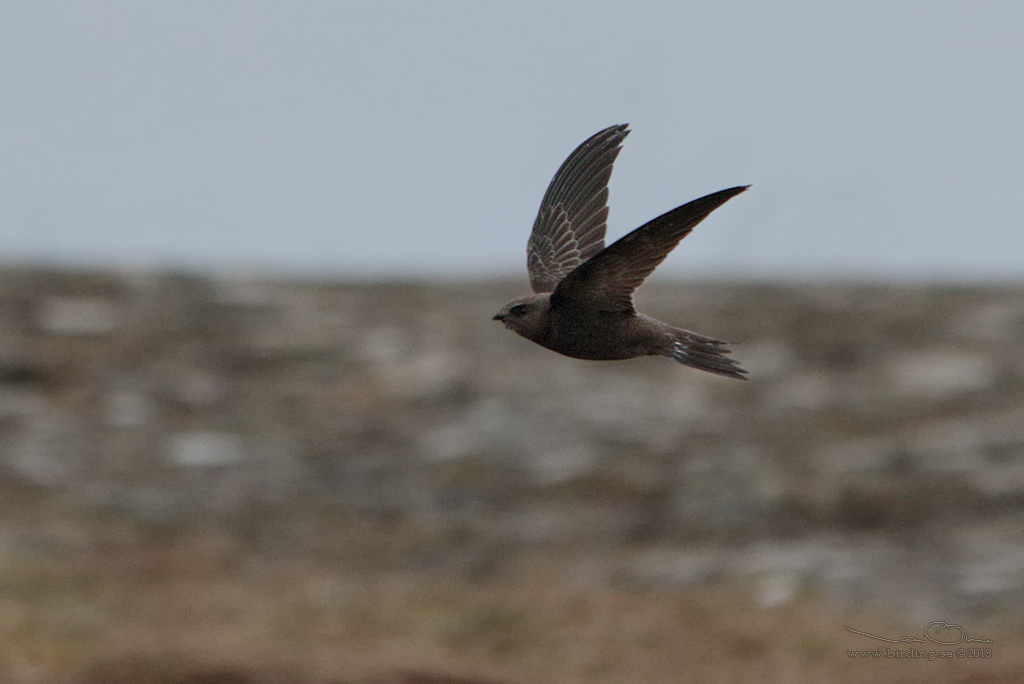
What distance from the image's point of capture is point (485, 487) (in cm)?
1620

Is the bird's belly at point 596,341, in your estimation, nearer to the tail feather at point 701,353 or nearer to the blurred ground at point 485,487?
the tail feather at point 701,353

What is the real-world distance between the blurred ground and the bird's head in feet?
23.0

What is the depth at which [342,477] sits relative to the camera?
54.8ft

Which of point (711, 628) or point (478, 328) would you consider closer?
point (711, 628)

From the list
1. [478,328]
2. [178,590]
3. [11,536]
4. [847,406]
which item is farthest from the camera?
[478,328]

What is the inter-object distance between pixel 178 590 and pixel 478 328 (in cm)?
799

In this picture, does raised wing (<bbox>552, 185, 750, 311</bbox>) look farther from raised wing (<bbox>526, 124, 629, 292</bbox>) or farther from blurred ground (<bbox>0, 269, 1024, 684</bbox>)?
blurred ground (<bbox>0, 269, 1024, 684</bbox>)

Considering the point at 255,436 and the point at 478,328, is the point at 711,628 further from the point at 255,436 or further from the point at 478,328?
the point at 478,328

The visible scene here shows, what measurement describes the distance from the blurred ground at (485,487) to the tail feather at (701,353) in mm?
7117

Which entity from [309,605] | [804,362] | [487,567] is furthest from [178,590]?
[804,362]
